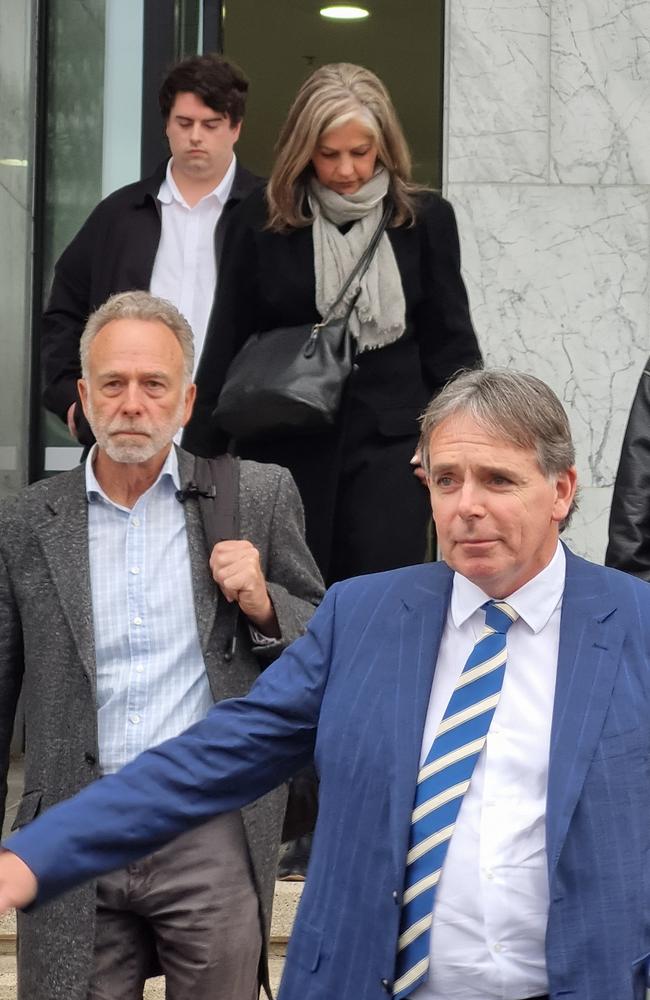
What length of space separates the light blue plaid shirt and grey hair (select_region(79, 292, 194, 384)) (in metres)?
0.30

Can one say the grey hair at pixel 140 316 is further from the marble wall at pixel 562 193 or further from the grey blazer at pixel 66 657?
the marble wall at pixel 562 193

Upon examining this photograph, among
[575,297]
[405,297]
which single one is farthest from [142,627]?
[575,297]

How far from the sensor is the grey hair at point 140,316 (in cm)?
409

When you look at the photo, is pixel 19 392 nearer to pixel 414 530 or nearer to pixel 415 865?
pixel 414 530

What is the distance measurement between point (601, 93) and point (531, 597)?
4592 millimetres

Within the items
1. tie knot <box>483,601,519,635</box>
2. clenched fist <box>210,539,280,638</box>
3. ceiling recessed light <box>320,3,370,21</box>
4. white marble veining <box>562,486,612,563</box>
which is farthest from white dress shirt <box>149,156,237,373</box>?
ceiling recessed light <box>320,3,370,21</box>

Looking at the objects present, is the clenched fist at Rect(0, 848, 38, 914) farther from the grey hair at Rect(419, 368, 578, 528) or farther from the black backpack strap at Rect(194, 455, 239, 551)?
the black backpack strap at Rect(194, 455, 239, 551)

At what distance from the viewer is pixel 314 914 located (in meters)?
3.00

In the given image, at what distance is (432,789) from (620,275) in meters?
4.56

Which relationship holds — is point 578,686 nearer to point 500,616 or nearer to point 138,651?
point 500,616

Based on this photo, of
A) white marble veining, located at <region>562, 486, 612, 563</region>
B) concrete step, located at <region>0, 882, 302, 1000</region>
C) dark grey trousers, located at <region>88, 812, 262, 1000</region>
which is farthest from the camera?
white marble veining, located at <region>562, 486, 612, 563</region>

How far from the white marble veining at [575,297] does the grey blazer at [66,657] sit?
3.33 m

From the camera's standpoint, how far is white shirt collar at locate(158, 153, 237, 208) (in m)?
5.72

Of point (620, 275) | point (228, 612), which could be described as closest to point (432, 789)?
point (228, 612)
